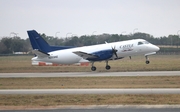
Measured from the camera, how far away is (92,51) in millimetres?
42125

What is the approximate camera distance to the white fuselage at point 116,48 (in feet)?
134

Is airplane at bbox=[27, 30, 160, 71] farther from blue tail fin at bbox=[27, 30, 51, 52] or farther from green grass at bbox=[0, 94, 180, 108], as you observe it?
green grass at bbox=[0, 94, 180, 108]

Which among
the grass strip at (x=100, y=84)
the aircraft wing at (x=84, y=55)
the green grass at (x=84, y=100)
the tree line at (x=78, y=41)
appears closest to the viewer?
the green grass at (x=84, y=100)

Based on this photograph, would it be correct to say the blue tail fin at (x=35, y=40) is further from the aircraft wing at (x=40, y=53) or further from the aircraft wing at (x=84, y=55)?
the aircraft wing at (x=84, y=55)

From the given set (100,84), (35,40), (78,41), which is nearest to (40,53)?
(35,40)

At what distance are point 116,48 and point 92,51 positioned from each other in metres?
3.06

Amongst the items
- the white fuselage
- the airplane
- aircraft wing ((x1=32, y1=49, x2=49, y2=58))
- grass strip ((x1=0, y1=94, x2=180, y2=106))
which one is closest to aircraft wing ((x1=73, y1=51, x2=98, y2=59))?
the airplane

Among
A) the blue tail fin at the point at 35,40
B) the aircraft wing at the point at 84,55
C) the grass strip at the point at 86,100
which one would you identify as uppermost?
the blue tail fin at the point at 35,40

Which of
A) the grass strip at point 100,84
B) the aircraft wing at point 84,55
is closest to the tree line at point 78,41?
the aircraft wing at point 84,55

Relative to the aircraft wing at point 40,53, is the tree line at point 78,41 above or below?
above

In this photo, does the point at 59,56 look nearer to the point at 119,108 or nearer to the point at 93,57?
the point at 93,57

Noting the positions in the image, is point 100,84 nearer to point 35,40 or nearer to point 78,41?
point 35,40

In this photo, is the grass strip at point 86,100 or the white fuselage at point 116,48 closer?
the grass strip at point 86,100

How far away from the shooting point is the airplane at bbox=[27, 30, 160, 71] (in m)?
40.9
